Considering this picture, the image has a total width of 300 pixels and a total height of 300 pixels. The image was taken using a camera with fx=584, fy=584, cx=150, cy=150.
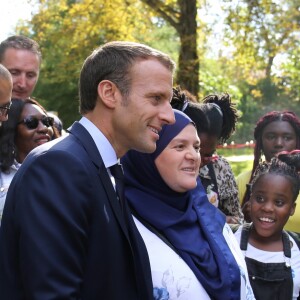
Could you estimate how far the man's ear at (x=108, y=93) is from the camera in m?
2.03

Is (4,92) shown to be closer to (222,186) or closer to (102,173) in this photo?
(102,173)

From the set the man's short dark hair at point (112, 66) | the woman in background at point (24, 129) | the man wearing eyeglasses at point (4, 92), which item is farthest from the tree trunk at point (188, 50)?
the man's short dark hair at point (112, 66)

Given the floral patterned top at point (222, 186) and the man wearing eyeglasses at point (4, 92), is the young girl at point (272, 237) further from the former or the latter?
the man wearing eyeglasses at point (4, 92)

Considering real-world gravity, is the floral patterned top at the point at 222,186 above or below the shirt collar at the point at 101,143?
below

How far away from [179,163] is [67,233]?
1.11 meters

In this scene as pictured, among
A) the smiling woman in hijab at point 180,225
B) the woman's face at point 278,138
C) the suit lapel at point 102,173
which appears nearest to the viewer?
the suit lapel at point 102,173

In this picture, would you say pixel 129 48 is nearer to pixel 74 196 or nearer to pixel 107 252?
pixel 74 196

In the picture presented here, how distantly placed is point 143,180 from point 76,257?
1.04 m

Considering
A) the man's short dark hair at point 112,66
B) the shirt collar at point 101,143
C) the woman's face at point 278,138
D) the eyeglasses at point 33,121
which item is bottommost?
the woman's face at point 278,138

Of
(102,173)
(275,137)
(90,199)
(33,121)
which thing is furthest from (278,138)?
(90,199)

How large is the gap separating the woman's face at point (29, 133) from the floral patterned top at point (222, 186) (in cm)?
111

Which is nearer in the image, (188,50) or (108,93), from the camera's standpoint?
(108,93)

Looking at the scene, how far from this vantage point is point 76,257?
1.80m

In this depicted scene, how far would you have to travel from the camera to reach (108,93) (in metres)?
2.04
